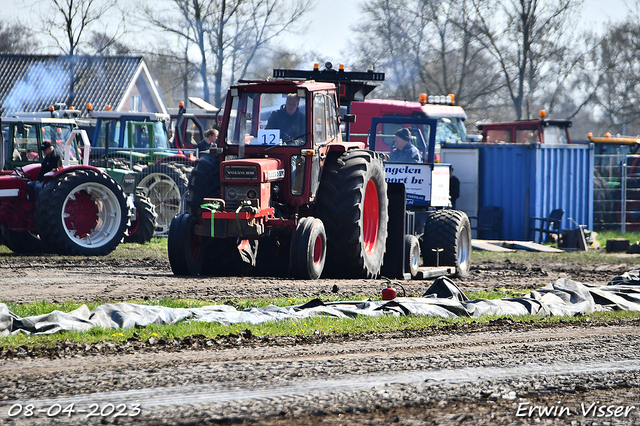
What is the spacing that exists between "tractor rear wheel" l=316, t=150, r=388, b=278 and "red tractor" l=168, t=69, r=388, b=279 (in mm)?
13

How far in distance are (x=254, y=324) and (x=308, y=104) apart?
3.95 m

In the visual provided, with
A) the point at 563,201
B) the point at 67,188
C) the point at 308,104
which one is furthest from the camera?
the point at 563,201

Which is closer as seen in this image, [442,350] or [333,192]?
[442,350]

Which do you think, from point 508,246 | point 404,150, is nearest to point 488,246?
point 508,246

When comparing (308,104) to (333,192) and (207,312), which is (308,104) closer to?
(333,192)

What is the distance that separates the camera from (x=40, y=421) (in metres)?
3.93

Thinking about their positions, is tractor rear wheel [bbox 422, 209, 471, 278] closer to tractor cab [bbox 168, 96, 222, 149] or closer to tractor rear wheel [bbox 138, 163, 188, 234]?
tractor rear wheel [bbox 138, 163, 188, 234]

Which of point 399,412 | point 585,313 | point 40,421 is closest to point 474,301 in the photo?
point 585,313

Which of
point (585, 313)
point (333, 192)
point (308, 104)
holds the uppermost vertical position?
point (308, 104)

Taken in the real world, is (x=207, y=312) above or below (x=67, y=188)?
below

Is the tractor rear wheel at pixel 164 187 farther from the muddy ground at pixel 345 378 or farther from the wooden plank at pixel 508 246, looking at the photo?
the muddy ground at pixel 345 378

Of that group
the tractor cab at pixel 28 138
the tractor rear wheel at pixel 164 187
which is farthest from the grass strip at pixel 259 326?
the tractor rear wheel at pixel 164 187

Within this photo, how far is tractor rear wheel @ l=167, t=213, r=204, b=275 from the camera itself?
394 inches

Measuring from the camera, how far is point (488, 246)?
17188 millimetres
